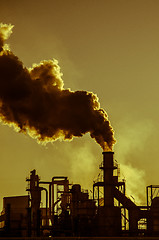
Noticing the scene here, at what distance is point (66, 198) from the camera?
235ft

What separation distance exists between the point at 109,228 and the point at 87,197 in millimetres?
5509

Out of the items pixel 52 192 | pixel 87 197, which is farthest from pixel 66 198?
pixel 87 197

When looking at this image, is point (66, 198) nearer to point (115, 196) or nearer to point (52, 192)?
point (52, 192)

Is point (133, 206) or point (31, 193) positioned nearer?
point (133, 206)

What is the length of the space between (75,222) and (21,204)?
24374mm

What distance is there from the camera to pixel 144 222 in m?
62.1

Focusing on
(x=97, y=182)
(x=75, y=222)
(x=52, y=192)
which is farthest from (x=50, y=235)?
(x=52, y=192)

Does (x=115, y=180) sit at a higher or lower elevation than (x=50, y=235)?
higher

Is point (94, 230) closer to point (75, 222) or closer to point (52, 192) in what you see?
point (75, 222)

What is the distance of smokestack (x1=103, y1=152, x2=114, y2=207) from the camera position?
57.8 meters

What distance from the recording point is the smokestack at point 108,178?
5784 centimetres

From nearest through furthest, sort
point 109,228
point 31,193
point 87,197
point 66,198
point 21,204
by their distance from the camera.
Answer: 1. point 109,228
2. point 87,197
3. point 31,193
4. point 66,198
5. point 21,204

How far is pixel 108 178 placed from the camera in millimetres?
58156

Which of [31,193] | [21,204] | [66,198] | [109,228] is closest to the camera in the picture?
[109,228]
